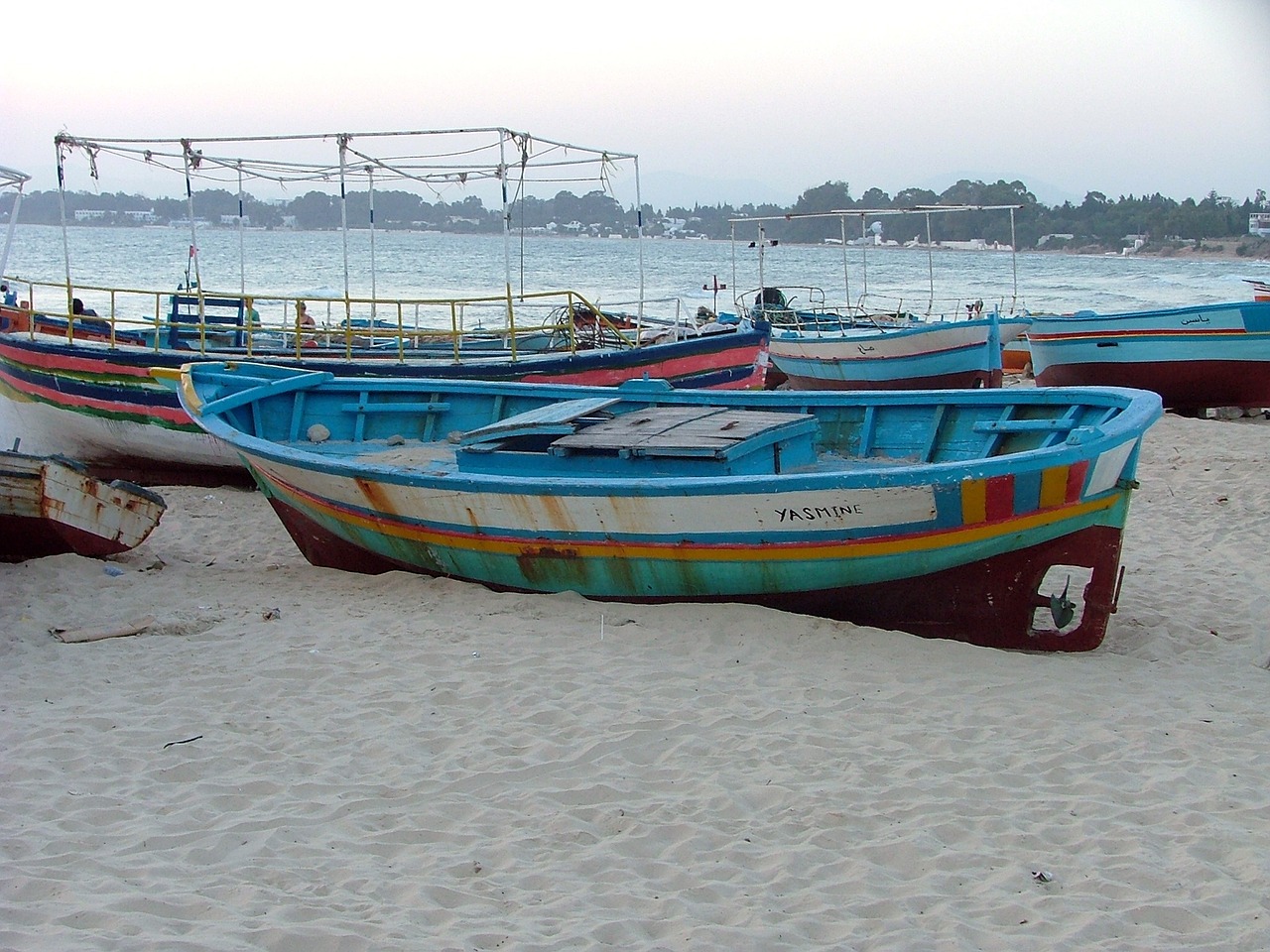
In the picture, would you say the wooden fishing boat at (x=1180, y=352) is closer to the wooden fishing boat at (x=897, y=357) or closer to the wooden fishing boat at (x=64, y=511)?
the wooden fishing boat at (x=897, y=357)

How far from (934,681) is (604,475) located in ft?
7.91

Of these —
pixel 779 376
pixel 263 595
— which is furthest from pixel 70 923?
pixel 779 376

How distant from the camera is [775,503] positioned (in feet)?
19.9

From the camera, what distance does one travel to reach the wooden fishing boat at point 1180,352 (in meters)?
15.1

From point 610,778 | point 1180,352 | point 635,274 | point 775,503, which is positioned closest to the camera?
point 610,778

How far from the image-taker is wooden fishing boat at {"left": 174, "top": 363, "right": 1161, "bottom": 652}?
593 cm

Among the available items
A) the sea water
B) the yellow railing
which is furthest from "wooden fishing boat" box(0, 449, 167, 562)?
the sea water

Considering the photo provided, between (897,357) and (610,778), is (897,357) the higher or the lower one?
the higher one

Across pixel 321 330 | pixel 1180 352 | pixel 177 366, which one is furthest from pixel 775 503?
pixel 1180 352

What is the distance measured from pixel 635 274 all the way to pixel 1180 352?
178ft

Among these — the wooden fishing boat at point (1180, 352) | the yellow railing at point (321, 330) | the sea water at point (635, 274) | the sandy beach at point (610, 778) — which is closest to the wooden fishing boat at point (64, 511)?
the sandy beach at point (610, 778)

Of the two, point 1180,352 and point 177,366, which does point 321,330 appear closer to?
point 177,366

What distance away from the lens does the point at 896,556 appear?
612cm

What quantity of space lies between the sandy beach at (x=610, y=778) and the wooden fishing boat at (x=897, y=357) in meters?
9.58
